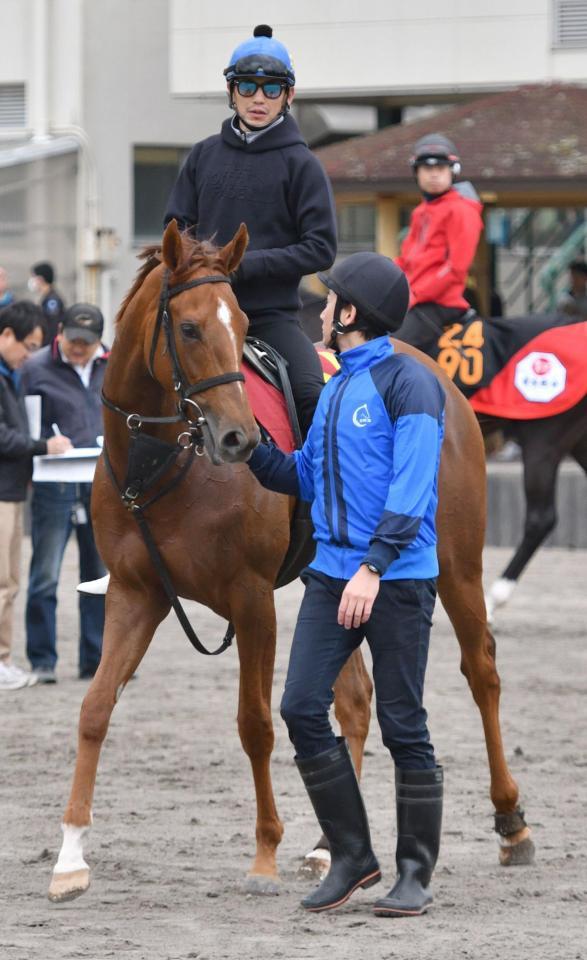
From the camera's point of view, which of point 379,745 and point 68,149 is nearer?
point 379,745

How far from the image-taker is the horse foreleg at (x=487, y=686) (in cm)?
610

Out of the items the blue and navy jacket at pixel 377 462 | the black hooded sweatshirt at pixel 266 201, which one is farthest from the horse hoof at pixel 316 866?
the black hooded sweatshirt at pixel 266 201

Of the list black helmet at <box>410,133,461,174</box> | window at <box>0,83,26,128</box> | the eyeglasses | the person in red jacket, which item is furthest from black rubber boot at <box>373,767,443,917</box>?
window at <box>0,83,26,128</box>

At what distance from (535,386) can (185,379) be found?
6044 millimetres

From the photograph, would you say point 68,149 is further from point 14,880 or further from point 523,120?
point 14,880

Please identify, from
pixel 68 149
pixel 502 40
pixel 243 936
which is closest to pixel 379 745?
pixel 243 936

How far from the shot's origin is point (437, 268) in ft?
35.0

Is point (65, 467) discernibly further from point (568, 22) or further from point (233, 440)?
point (568, 22)

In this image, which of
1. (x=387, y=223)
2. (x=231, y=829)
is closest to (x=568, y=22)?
(x=387, y=223)

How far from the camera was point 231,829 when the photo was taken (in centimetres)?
660

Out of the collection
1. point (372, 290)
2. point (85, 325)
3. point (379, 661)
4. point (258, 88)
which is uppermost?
point (258, 88)

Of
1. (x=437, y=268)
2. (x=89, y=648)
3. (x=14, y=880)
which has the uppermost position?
(x=437, y=268)

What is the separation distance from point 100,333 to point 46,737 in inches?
96.1

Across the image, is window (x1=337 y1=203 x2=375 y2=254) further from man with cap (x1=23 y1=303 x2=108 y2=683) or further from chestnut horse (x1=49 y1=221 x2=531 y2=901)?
chestnut horse (x1=49 y1=221 x2=531 y2=901)
